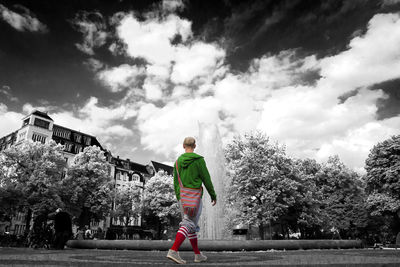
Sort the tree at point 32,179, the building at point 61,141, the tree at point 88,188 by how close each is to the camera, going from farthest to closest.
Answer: the building at point 61,141, the tree at point 88,188, the tree at point 32,179

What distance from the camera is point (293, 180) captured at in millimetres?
34781

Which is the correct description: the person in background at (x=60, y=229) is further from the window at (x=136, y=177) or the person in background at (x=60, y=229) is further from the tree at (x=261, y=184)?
the window at (x=136, y=177)

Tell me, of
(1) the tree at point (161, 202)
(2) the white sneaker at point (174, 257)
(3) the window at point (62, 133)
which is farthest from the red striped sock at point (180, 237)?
(3) the window at point (62, 133)

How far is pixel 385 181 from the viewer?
39094mm

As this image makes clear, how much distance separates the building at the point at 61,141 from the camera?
57456 mm

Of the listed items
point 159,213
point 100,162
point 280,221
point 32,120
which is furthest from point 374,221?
point 32,120

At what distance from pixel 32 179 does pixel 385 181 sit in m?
43.7

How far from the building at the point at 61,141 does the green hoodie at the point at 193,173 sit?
152ft

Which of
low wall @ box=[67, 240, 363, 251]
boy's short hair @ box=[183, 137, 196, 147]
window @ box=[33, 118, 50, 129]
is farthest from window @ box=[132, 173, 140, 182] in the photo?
boy's short hair @ box=[183, 137, 196, 147]

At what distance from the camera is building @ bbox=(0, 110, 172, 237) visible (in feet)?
189

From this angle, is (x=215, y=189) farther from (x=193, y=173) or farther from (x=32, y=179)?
(x=32, y=179)

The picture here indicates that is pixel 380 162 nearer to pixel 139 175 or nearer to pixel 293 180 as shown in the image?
pixel 293 180

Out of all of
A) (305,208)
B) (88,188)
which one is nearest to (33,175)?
(88,188)

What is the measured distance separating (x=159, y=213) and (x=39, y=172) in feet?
78.5
